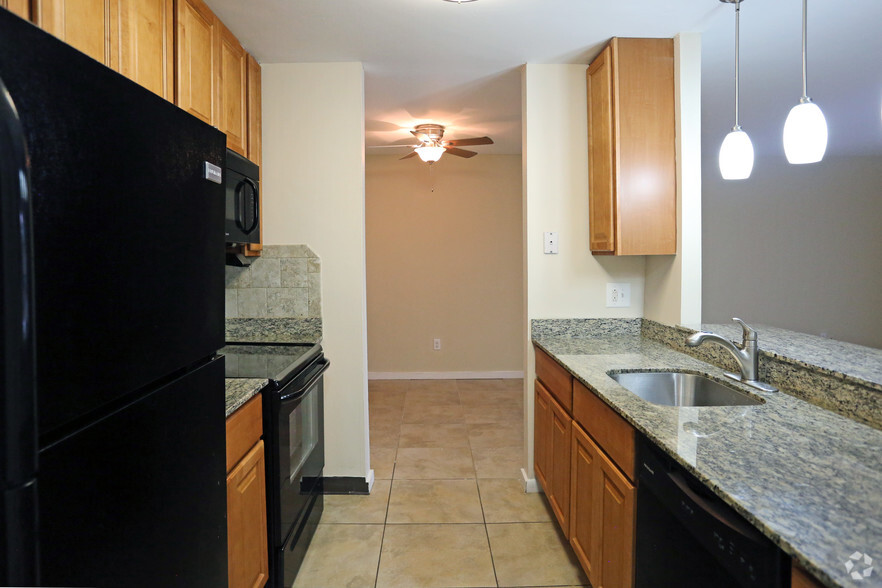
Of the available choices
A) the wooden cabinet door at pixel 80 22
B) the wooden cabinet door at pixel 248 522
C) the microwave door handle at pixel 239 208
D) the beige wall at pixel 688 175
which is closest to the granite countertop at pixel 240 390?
the wooden cabinet door at pixel 248 522

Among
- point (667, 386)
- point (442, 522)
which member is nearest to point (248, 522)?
point (442, 522)

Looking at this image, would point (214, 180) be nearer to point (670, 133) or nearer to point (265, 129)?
point (265, 129)

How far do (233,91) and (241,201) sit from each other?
613 mm

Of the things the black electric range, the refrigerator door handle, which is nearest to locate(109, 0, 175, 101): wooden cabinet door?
the black electric range

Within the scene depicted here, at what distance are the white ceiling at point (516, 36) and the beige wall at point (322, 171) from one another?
0.40 feet

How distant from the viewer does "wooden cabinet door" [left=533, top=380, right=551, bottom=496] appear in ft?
8.32

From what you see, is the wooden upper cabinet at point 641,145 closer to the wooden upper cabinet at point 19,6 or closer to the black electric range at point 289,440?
the black electric range at point 289,440

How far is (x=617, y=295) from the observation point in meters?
2.87

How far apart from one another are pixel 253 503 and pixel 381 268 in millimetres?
3899

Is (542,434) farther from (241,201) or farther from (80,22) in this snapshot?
(80,22)

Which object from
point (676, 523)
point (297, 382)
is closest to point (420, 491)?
point (297, 382)

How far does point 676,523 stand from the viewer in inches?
47.1

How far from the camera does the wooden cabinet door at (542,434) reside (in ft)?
8.32

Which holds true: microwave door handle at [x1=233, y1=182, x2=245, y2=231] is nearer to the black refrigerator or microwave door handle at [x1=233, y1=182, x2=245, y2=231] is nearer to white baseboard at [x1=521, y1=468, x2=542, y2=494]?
the black refrigerator
